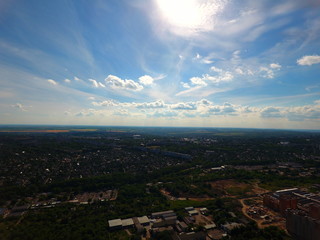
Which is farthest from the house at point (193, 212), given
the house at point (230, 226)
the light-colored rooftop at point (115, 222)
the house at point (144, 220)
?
the light-colored rooftop at point (115, 222)

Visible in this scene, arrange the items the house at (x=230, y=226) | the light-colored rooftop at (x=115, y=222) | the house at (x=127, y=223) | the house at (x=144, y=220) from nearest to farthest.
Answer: the house at (x=230, y=226)
the light-colored rooftop at (x=115, y=222)
the house at (x=127, y=223)
the house at (x=144, y=220)

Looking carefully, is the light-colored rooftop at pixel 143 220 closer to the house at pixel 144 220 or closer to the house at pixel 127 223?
the house at pixel 144 220

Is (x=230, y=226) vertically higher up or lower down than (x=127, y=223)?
higher up

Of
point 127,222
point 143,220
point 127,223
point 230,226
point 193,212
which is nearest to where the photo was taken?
point 230,226

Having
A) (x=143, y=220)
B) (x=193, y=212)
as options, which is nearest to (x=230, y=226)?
(x=193, y=212)

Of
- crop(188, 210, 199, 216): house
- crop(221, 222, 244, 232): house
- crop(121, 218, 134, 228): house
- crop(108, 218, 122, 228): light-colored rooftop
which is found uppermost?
crop(221, 222, 244, 232): house

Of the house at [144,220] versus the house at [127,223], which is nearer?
the house at [127,223]

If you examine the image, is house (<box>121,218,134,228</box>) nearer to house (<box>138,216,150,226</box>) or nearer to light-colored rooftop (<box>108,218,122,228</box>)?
light-colored rooftop (<box>108,218,122,228</box>)

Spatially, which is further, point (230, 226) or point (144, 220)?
point (144, 220)

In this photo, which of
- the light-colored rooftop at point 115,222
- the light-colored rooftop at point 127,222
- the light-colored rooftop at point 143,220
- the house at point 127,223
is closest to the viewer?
the light-colored rooftop at point 115,222

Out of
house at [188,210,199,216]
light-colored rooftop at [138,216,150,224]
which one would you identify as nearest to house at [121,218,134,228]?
light-colored rooftop at [138,216,150,224]

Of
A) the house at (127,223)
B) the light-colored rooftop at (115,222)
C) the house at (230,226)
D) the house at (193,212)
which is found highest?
the house at (230,226)

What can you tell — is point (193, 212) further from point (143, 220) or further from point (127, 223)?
point (127, 223)
